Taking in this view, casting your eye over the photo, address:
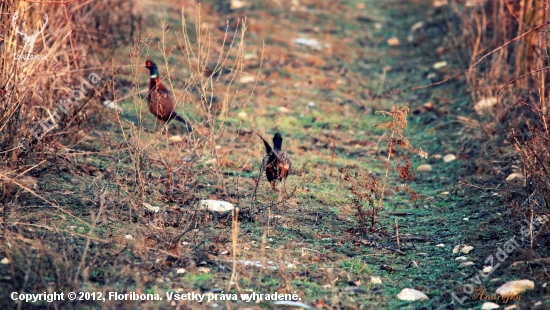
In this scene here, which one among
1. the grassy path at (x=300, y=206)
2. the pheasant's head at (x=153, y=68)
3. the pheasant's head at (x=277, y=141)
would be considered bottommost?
the grassy path at (x=300, y=206)

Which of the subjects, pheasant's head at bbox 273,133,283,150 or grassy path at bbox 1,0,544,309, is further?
pheasant's head at bbox 273,133,283,150

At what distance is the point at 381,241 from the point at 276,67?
13.7 ft

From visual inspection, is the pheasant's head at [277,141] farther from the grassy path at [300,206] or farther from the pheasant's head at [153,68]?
the pheasant's head at [153,68]

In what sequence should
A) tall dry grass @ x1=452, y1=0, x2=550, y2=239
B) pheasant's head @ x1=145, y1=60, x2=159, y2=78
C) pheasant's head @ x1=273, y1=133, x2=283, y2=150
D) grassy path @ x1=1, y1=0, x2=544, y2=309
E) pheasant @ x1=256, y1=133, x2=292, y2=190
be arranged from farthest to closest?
1. pheasant's head @ x1=145, y1=60, x2=159, y2=78
2. pheasant's head @ x1=273, y1=133, x2=283, y2=150
3. pheasant @ x1=256, y1=133, x2=292, y2=190
4. tall dry grass @ x1=452, y1=0, x2=550, y2=239
5. grassy path @ x1=1, y1=0, x2=544, y2=309

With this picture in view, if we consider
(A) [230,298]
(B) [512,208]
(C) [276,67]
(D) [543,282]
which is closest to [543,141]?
(B) [512,208]

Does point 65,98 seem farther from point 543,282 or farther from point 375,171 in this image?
point 543,282

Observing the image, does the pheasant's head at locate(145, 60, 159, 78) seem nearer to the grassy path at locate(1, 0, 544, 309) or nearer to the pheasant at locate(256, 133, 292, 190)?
the grassy path at locate(1, 0, 544, 309)

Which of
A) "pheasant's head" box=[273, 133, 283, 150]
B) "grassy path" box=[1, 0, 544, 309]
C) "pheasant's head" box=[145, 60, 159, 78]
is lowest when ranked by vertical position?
"grassy path" box=[1, 0, 544, 309]

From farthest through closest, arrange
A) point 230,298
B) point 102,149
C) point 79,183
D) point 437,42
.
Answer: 1. point 437,42
2. point 102,149
3. point 79,183
4. point 230,298

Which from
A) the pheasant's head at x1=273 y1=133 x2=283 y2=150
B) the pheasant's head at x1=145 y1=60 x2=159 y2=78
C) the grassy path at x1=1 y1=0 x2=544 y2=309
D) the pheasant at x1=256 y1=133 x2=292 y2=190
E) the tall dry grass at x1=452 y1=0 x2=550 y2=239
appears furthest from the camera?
the pheasant's head at x1=145 y1=60 x2=159 y2=78

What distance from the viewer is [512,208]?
4.05m

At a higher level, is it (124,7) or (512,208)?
(124,7)

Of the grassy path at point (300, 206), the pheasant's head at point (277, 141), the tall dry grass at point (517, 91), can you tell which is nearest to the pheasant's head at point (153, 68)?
the grassy path at point (300, 206)

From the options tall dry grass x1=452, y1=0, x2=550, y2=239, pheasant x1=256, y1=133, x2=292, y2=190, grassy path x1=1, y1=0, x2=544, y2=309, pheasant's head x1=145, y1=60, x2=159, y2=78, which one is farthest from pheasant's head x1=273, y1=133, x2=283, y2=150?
pheasant's head x1=145, y1=60, x2=159, y2=78
